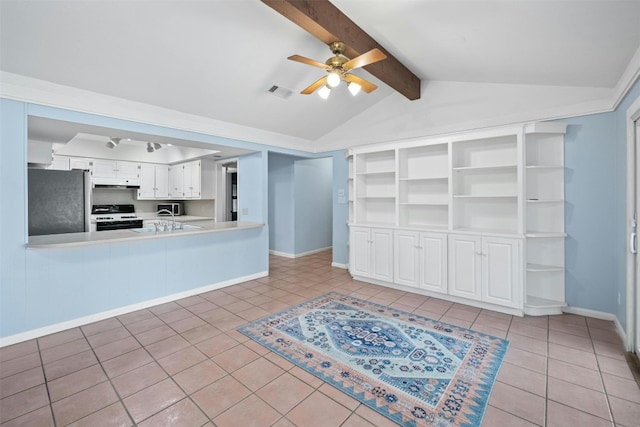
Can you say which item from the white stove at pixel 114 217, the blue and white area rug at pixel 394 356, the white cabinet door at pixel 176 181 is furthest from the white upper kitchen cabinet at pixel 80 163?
the blue and white area rug at pixel 394 356

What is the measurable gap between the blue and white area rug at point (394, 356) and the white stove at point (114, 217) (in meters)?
4.74

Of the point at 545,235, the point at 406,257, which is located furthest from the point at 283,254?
the point at 545,235

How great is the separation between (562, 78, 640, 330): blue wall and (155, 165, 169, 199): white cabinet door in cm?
768

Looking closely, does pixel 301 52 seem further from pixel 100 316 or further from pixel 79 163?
pixel 79 163

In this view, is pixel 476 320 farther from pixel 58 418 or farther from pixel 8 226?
pixel 8 226

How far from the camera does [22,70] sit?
2.57 metres

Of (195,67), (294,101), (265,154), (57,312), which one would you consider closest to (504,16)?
(294,101)

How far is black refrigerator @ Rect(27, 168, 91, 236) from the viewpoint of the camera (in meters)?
3.55

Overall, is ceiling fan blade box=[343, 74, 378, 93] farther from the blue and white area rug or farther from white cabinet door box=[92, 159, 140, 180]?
white cabinet door box=[92, 159, 140, 180]

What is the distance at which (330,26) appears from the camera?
251 cm

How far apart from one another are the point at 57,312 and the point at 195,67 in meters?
2.92

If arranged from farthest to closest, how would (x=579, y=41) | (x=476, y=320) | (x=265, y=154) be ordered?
(x=265, y=154) → (x=476, y=320) → (x=579, y=41)

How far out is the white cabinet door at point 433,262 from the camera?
152 inches

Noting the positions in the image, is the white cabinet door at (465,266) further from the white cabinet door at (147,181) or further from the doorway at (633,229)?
the white cabinet door at (147,181)
